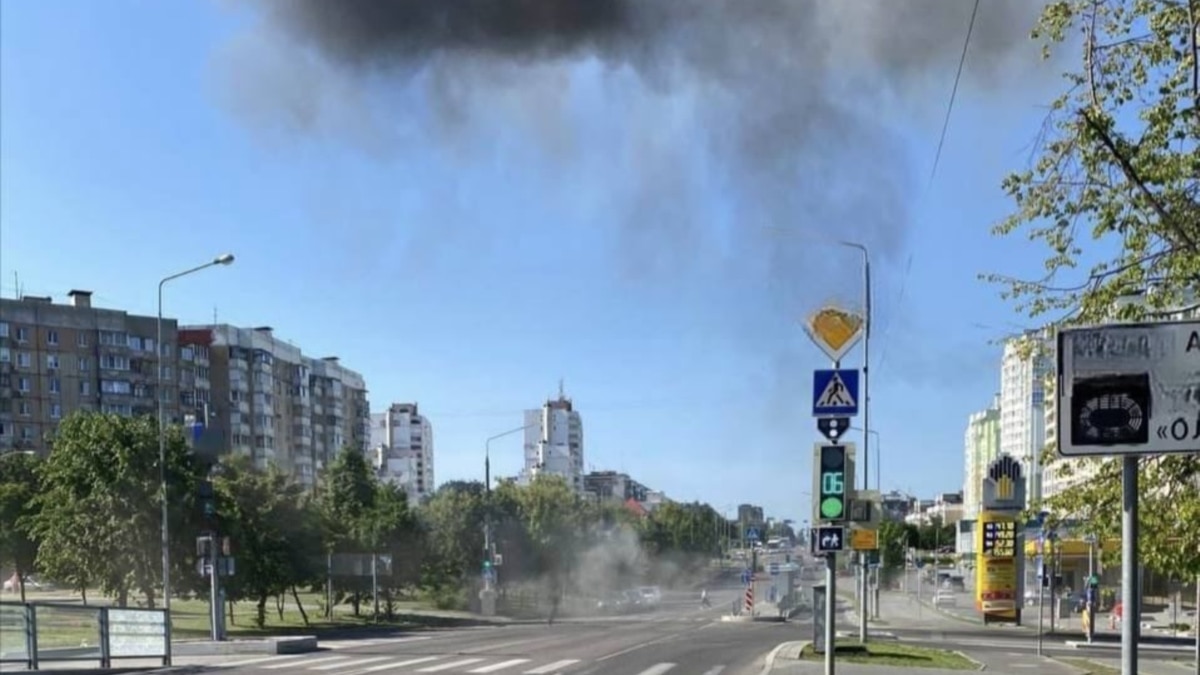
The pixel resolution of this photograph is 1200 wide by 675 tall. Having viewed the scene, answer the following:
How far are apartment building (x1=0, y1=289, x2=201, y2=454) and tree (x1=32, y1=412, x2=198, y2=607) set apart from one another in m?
51.0

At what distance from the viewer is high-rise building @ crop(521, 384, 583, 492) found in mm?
163000

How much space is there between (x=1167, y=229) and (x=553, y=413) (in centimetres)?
16097

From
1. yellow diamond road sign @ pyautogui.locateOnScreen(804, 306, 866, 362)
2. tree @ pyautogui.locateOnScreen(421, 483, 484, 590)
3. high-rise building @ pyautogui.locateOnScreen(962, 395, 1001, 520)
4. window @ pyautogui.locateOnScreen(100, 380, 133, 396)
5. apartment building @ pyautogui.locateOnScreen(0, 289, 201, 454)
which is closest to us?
yellow diamond road sign @ pyautogui.locateOnScreen(804, 306, 866, 362)

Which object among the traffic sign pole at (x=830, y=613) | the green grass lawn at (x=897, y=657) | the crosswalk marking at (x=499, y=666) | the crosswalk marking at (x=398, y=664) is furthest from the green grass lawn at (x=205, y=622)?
the traffic sign pole at (x=830, y=613)

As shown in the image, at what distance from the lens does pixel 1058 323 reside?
10469 millimetres

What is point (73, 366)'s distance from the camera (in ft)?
311

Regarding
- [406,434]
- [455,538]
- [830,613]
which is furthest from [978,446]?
[830,613]

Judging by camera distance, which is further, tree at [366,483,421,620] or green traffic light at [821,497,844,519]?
tree at [366,483,421,620]

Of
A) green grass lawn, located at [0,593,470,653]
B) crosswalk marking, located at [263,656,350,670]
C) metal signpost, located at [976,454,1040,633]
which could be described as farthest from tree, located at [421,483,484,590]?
crosswalk marking, located at [263,656,350,670]

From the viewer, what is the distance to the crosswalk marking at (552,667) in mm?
20372

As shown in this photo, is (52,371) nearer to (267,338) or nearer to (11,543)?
(267,338)

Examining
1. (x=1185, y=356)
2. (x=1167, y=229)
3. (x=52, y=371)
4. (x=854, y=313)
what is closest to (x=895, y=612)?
(x=854, y=313)

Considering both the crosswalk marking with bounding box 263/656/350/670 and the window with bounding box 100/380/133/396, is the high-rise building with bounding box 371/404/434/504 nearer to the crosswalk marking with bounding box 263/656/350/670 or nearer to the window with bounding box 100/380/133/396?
the window with bounding box 100/380/133/396

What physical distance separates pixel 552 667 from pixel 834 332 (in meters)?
11.4
